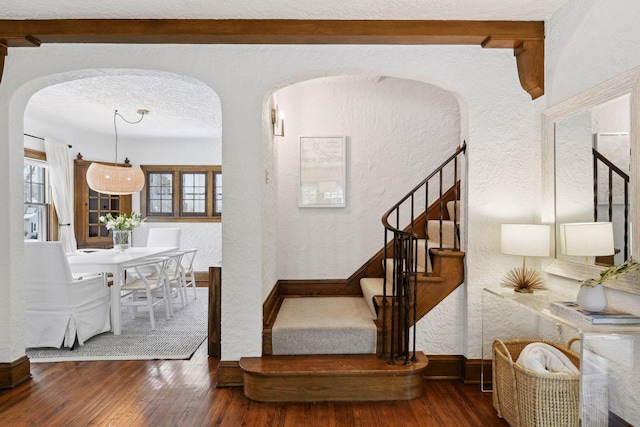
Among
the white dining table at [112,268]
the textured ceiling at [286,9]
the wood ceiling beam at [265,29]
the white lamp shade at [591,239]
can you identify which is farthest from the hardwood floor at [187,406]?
the textured ceiling at [286,9]

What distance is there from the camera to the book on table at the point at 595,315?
188cm

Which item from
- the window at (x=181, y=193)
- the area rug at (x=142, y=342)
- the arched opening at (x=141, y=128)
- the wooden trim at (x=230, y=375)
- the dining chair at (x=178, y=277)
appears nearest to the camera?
the wooden trim at (x=230, y=375)

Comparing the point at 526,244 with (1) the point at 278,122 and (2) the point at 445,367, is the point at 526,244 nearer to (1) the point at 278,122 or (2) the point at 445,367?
(2) the point at 445,367

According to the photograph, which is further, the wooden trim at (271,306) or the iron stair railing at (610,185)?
the wooden trim at (271,306)

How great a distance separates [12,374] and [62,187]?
153 inches

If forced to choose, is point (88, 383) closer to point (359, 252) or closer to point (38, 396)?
point (38, 396)

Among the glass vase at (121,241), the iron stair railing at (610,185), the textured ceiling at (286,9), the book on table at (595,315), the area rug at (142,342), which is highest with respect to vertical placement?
the textured ceiling at (286,9)

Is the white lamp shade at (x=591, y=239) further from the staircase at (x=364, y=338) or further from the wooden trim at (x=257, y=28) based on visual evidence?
the wooden trim at (x=257, y=28)

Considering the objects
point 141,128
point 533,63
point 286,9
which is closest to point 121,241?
point 141,128

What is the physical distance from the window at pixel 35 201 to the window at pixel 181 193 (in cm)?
159

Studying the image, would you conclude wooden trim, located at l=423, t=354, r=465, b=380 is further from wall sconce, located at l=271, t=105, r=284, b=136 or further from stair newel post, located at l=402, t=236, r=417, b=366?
wall sconce, located at l=271, t=105, r=284, b=136

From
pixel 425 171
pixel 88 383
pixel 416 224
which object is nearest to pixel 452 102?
pixel 425 171

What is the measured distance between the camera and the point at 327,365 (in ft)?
8.98

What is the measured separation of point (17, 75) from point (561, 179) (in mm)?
4052
